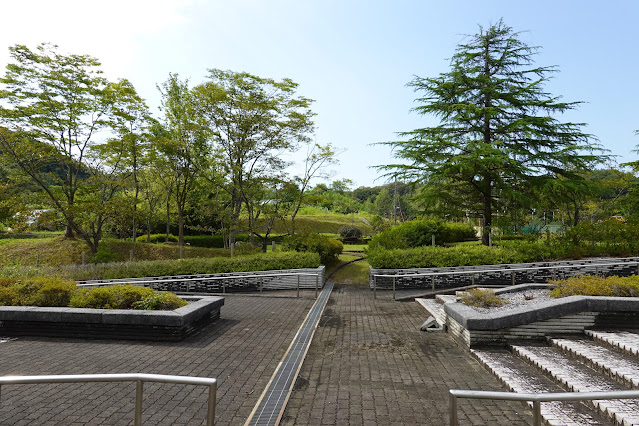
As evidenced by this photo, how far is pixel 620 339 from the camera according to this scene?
17.9ft

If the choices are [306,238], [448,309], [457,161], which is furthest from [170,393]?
[457,161]

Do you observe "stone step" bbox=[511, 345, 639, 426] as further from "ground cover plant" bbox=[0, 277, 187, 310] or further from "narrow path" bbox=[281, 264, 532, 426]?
"ground cover plant" bbox=[0, 277, 187, 310]

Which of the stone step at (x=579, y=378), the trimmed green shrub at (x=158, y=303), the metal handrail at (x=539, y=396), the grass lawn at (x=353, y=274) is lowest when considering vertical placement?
the grass lawn at (x=353, y=274)

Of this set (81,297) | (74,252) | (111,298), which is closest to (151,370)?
(111,298)

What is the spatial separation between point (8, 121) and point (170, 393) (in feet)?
62.5

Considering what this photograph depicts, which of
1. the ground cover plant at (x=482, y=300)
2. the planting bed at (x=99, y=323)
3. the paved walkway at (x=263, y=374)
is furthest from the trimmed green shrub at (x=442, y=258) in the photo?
the planting bed at (x=99, y=323)

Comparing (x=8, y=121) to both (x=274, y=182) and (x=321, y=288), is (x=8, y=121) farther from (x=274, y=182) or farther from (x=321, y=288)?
(x=321, y=288)

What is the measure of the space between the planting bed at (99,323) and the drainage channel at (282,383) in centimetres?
208

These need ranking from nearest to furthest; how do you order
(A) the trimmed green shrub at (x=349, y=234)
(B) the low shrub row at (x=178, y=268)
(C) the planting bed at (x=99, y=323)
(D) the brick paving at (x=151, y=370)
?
(D) the brick paving at (x=151, y=370) → (C) the planting bed at (x=99, y=323) → (B) the low shrub row at (x=178, y=268) → (A) the trimmed green shrub at (x=349, y=234)

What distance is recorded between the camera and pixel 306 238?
59.1ft

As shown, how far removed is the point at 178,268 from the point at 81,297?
7040mm

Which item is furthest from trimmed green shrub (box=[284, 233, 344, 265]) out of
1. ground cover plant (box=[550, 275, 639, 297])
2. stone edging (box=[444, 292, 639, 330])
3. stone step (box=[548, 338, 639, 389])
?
stone step (box=[548, 338, 639, 389])

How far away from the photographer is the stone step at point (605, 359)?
4254 millimetres

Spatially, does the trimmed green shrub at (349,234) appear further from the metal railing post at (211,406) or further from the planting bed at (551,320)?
the metal railing post at (211,406)
